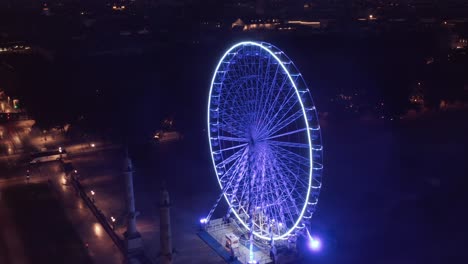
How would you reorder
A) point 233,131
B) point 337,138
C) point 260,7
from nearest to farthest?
point 233,131
point 337,138
point 260,7

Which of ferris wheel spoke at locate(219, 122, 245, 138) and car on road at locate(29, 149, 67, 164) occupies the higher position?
ferris wheel spoke at locate(219, 122, 245, 138)

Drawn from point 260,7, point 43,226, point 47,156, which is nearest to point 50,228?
point 43,226

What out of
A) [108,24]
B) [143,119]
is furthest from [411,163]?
[108,24]

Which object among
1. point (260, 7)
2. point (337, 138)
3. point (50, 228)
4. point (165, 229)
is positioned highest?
point (260, 7)

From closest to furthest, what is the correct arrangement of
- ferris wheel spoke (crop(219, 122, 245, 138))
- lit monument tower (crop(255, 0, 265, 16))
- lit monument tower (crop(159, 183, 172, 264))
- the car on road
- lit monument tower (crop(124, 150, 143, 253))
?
lit monument tower (crop(159, 183, 172, 264)) < ferris wheel spoke (crop(219, 122, 245, 138)) < lit monument tower (crop(124, 150, 143, 253)) < the car on road < lit monument tower (crop(255, 0, 265, 16))

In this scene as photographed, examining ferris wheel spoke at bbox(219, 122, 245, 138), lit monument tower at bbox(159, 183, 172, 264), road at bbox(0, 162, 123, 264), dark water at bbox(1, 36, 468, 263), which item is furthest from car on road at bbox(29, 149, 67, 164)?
lit monument tower at bbox(159, 183, 172, 264)

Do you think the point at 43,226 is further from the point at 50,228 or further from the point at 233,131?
the point at 233,131

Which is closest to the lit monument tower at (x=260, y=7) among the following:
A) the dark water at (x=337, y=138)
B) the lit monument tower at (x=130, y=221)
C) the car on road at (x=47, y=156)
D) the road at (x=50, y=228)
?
the dark water at (x=337, y=138)

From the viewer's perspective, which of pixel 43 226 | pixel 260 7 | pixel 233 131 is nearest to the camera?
pixel 233 131

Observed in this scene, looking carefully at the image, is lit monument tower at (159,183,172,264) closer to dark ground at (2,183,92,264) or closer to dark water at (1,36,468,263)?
dark ground at (2,183,92,264)

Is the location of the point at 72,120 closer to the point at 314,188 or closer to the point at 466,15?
the point at 314,188

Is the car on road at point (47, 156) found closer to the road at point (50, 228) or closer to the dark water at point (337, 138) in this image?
the road at point (50, 228)

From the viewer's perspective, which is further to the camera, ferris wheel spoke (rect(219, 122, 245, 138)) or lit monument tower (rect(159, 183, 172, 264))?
ferris wheel spoke (rect(219, 122, 245, 138))
